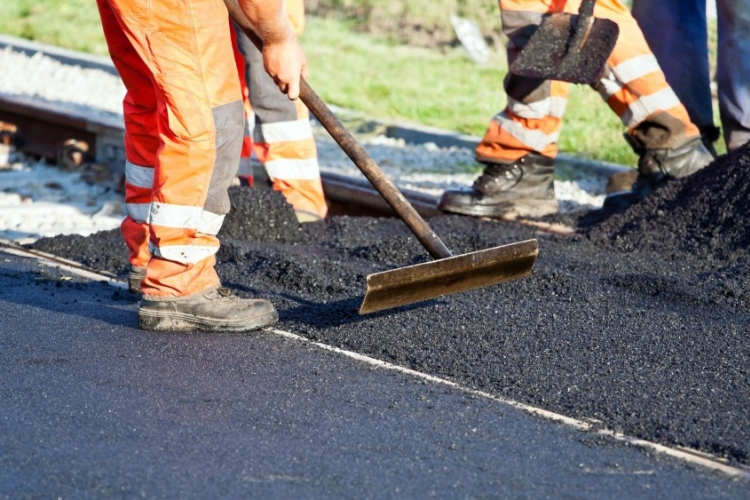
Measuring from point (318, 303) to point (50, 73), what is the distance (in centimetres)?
663

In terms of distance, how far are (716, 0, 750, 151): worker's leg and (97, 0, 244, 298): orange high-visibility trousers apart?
3217 millimetres

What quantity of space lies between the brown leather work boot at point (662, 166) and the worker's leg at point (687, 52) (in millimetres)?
542

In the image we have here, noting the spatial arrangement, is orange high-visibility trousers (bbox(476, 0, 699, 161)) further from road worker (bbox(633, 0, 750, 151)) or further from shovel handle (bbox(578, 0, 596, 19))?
road worker (bbox(633, 0, 750, 151))

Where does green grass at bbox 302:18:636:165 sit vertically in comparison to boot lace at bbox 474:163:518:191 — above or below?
below

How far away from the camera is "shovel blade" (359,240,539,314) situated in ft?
12.0

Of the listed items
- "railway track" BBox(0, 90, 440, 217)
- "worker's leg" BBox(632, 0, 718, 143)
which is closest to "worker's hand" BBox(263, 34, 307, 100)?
"railway track" BBox(0, 90, 440, 217)

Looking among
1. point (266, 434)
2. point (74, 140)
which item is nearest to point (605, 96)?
point (266, 434)

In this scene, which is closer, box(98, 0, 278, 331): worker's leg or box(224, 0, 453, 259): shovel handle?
box(98, 0, 278, 331): worker's leg

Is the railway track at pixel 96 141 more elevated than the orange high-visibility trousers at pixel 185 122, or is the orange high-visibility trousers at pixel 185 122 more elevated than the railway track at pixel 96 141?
the orange high-visibility trousers at pixel 185 122

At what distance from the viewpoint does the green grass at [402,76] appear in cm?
826

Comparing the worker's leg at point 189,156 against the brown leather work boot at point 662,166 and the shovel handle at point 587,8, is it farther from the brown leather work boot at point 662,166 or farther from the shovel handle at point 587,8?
the brown leather work boot at point 662,166

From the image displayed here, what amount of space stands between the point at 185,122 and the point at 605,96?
2.81 m

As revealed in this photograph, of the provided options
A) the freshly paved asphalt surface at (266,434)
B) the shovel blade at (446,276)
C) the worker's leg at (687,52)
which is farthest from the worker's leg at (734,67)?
the freshly paved asphalt surface at (266,434)

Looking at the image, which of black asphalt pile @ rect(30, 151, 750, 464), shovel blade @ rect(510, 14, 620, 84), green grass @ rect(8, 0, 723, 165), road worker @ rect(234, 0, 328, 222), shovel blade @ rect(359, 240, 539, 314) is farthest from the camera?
green grass @ rect(8, 0, 723, 165)
